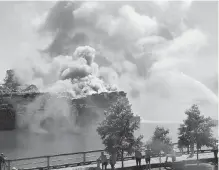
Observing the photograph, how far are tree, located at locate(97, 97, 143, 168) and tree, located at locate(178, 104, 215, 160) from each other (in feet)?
12.0

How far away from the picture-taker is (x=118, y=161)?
67.3ft

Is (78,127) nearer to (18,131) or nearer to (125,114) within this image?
(18,131)

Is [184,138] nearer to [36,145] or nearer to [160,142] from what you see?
[160,142]

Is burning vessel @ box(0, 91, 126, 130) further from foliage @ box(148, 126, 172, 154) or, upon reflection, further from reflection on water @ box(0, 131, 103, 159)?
foliage @ box(148, 126, 172, 154)

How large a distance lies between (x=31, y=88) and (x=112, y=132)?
115154 mm

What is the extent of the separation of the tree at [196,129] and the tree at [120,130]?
3.65m

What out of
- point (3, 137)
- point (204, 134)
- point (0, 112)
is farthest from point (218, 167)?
point (0, 112)

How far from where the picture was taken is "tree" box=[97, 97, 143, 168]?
18281mm

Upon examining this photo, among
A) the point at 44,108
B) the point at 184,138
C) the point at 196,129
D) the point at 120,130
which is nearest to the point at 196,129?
the point at 196,129

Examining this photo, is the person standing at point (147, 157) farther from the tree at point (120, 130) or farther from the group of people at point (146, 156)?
the tree at point (120, 130)

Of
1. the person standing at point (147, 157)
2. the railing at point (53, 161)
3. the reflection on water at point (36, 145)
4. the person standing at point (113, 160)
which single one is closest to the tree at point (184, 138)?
the railing at point (53, 161)

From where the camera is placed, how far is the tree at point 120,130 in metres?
18.3

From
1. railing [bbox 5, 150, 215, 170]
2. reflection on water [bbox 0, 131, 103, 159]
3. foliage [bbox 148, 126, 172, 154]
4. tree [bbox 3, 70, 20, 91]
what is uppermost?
tree [bbox 3, 70, 20, 91]

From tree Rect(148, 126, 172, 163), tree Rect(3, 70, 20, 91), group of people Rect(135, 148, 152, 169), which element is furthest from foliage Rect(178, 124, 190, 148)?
tree Rect(3, 70, 20, 91)
